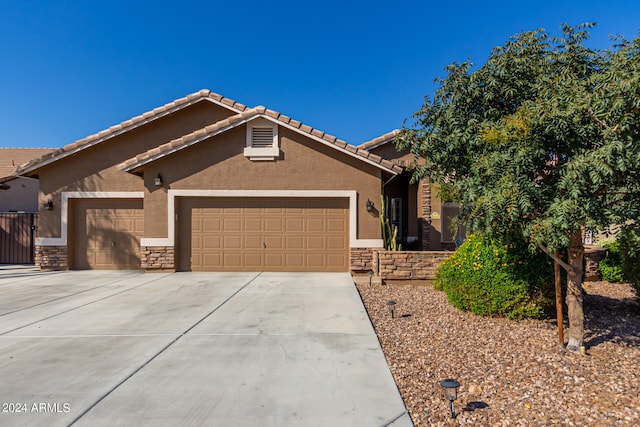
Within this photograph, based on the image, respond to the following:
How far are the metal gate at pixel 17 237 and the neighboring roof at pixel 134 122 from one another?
284 cm

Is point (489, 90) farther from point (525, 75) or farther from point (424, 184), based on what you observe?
point (424, 184)

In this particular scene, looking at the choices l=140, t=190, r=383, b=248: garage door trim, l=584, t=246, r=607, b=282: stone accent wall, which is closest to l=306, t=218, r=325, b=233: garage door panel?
l=140, t=190, r=383, b=248: garage door trim

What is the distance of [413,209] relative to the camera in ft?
45.1

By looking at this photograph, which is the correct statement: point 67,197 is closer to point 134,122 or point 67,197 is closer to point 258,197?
point 134,122

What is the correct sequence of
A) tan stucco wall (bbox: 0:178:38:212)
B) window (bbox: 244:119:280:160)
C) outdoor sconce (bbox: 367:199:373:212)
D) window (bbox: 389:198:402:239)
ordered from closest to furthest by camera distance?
outdoor sconce (bbox: 367:199:373:212) → window (bbox: 244:119:280:160) → window (bbox: 389:198:402:239) → tan stucco wall (bbox: 0:178:38:212)

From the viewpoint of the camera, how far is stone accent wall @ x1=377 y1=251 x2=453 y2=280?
920 cm

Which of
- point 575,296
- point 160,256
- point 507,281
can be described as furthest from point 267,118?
point 575,296

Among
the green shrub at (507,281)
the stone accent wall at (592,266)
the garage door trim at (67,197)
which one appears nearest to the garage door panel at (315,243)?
the green shrub at (507,281)

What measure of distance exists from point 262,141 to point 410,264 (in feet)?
18.5

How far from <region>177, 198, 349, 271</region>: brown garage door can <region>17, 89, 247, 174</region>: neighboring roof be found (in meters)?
3.53

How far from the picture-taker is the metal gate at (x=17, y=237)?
43.1ft

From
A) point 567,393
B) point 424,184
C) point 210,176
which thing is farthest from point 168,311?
point 424,184

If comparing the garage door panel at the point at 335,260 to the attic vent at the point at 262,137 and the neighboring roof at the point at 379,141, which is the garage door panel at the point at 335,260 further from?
the neighboring roof at the point at 379,141

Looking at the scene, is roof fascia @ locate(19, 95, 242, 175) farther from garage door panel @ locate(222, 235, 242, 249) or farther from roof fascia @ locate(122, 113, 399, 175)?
garage door panel @ locate(222, 235, 242, 249)
